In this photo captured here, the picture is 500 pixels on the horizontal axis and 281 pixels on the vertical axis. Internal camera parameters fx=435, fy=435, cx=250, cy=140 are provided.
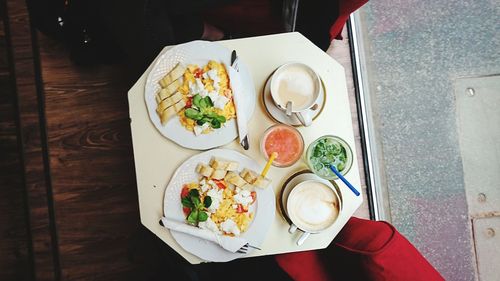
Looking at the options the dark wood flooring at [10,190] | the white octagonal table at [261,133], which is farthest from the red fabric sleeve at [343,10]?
the dark wood flooring at [10,190]

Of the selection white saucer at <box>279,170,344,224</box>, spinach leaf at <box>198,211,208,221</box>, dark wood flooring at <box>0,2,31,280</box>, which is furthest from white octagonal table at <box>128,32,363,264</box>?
dark wood flooring at <box>0,2,31,280</box>

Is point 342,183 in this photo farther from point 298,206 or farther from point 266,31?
point 266,31

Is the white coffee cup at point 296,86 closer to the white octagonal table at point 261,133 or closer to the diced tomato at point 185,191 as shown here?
the white octagonal table at point 261,133

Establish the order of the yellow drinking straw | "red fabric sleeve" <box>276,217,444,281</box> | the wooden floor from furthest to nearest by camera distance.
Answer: the wooden floor, the yellow drinking straw, "red fabric sleeve" <box>276,217,444,281</box>

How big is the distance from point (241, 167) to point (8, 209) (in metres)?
1.28

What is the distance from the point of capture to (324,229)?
1.31 meters

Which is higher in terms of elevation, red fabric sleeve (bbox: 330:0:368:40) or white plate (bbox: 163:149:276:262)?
red fabric sleeve (bbox: 330:0:368:40)

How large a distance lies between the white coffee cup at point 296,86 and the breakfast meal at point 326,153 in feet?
0.24

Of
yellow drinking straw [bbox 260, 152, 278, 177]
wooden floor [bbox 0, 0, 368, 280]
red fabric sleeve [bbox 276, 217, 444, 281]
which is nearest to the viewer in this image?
red fabric sleeve [bbox 276, 217, 444, 281]

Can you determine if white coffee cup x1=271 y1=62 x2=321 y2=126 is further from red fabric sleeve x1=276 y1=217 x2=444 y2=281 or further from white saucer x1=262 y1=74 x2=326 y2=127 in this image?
red fabric sleeve x1=276 y1=217 x2=444 y2=281

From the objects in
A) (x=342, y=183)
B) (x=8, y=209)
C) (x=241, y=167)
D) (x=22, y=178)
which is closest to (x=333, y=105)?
(x=342, y=183)

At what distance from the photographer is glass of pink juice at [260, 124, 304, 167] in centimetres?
133

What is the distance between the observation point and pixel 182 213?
1.33 metres

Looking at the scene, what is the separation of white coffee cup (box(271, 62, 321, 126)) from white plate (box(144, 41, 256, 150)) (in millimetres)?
80
